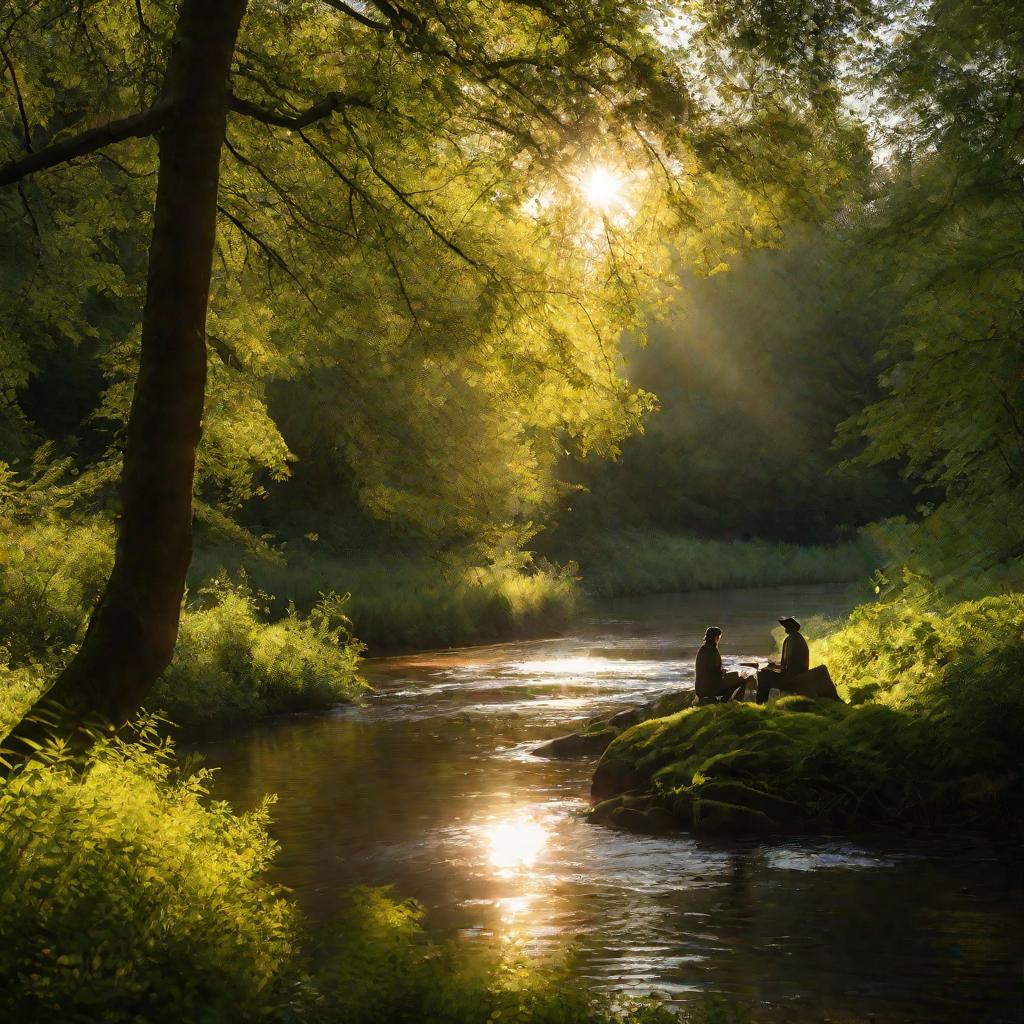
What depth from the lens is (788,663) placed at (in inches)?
658

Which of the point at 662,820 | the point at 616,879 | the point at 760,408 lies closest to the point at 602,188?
the point at 616,879

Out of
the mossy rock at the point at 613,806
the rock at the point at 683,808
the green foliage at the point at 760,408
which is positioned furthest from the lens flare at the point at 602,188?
the green foliage at the point at 760,408

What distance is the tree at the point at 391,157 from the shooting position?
8695mm

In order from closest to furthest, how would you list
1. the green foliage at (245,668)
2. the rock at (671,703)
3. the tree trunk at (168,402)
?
the tree trunk at (168,402) → the rock at (671,703) → the green foliage at (245,668)

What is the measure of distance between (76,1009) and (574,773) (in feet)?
36.0

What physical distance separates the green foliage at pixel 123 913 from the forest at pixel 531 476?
3cm

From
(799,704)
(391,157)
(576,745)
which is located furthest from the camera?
(576,745)

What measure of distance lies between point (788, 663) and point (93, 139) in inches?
423

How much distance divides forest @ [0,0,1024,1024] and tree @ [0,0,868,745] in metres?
0.03

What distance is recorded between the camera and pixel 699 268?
11156mm

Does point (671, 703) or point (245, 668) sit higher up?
point (245, 668)

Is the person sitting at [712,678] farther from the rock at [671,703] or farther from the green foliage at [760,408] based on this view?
the green foliage at [760,408]

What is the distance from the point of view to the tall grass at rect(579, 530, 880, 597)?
51.2m

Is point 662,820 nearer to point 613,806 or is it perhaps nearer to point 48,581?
point 613,806
